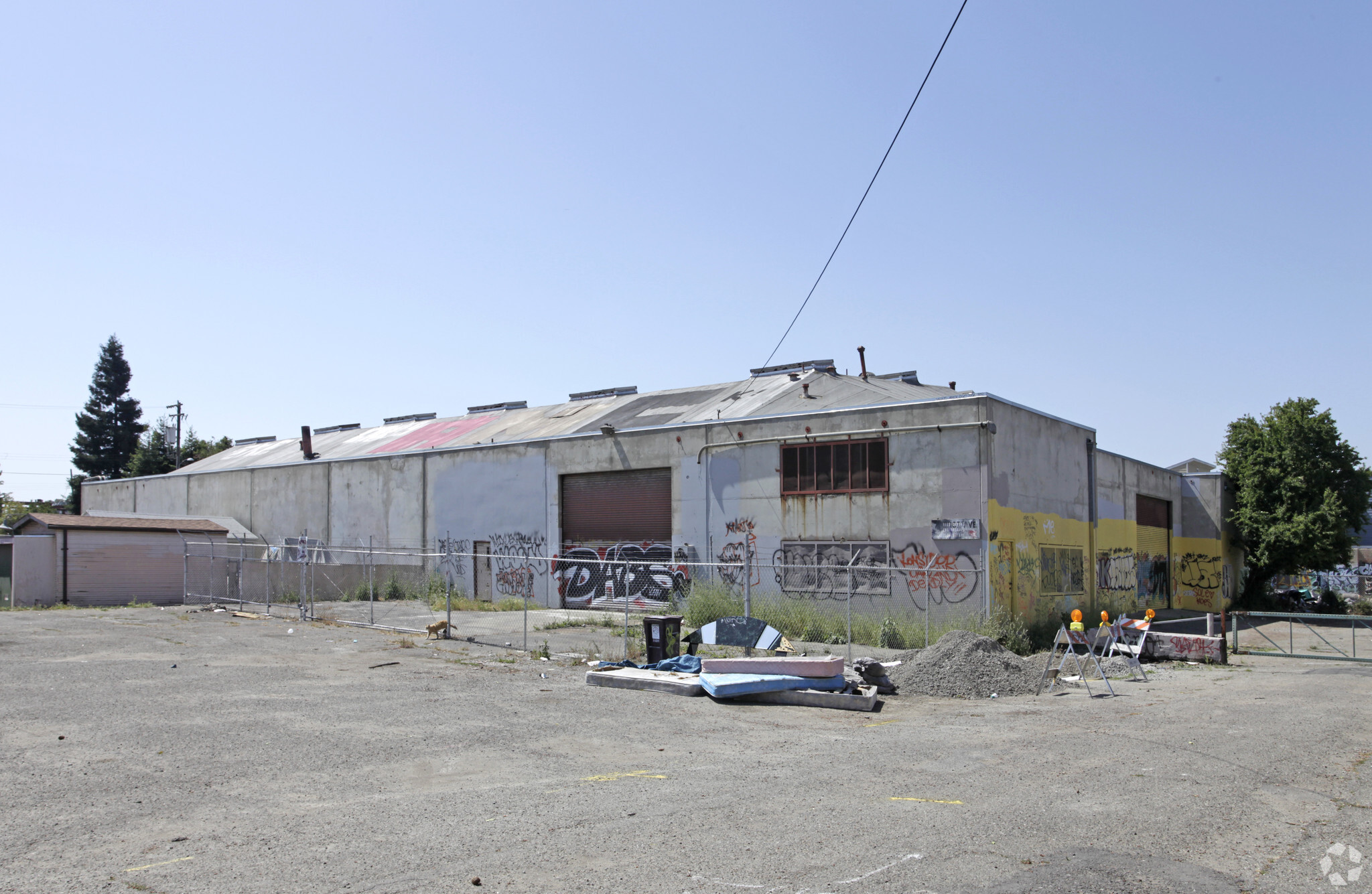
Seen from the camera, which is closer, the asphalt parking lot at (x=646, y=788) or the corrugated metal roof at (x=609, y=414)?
the asphalt parking lot at (x=646, y=788)

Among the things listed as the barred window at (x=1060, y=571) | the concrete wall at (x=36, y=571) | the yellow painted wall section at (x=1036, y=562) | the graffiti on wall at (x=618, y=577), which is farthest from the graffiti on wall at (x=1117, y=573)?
the concrete wall at (x=36, y=571)

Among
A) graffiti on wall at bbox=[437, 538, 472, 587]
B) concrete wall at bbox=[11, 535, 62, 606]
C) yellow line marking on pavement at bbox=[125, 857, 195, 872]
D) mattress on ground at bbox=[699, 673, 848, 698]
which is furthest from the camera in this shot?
graffiti on wall at bbox=[437, 538, 472, 587]

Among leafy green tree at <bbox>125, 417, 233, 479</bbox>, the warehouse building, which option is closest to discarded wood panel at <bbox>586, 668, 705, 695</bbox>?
the warehouse building

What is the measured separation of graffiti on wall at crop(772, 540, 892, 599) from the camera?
74.7 feet

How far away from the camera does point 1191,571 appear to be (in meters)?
37.0

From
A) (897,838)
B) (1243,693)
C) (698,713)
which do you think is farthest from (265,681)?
(1243,693)

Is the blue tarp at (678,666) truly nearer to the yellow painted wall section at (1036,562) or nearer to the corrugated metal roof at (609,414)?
the yellow painted wall section at (1036,562)

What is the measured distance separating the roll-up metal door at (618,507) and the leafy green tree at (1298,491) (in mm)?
24247

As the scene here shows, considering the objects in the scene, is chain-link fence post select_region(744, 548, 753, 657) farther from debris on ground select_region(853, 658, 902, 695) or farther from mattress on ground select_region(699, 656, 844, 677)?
mattress on ground select_region(699, 656, 844, 677)

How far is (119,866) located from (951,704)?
10.3m

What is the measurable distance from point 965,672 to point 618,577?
14.9 m

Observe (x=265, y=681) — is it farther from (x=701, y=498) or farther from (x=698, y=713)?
(x=701, y=498)

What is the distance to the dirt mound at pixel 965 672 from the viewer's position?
1395cm

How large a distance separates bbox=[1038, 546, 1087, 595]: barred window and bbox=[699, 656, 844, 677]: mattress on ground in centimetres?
1245
